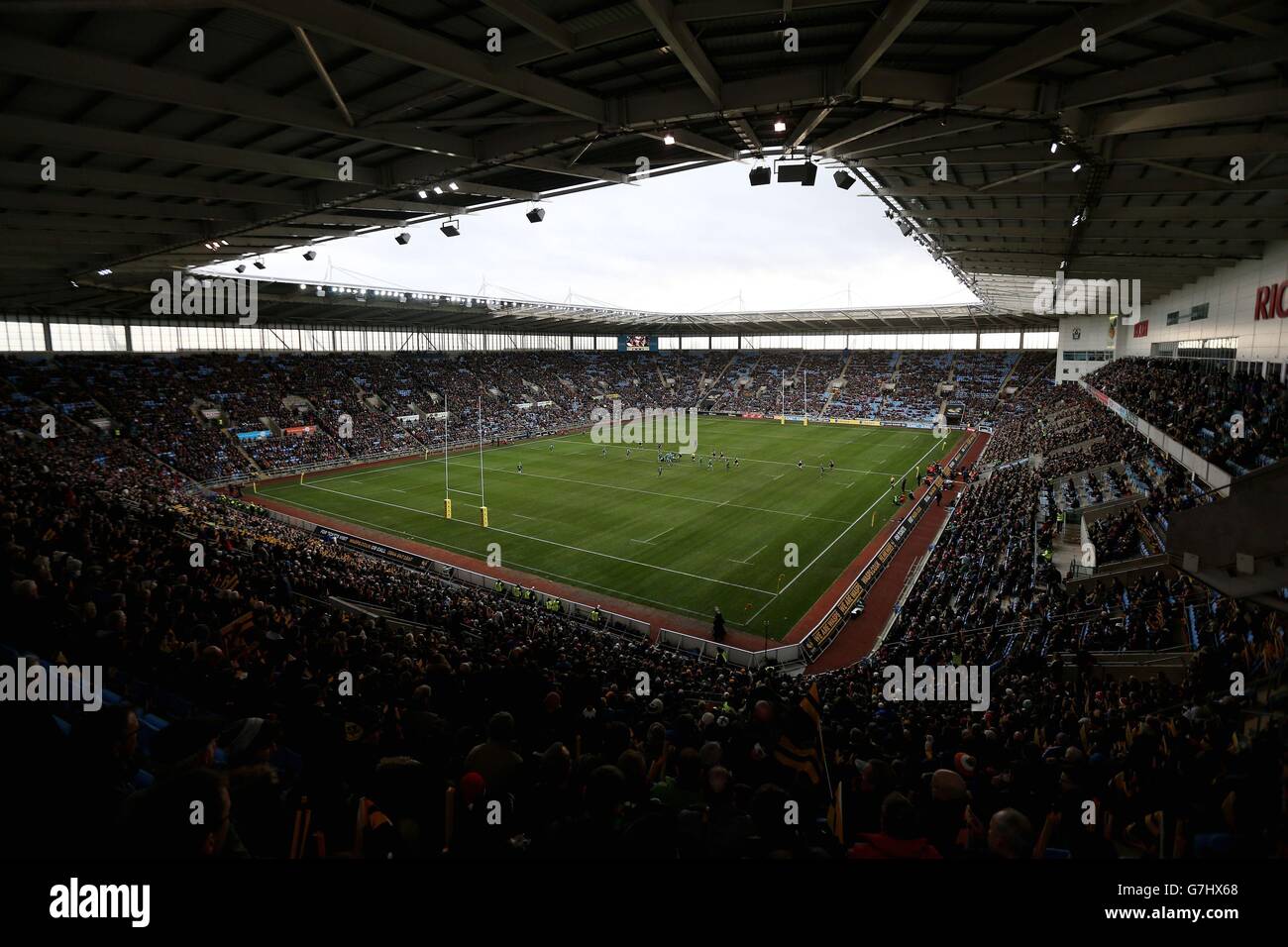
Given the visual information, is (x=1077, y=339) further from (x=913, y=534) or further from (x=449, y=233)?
(x=449, y=233)

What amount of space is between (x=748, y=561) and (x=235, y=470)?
3557 centimetres

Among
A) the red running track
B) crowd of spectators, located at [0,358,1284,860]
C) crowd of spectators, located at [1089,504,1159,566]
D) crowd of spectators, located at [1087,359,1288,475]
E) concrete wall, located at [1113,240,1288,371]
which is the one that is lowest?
the red running track

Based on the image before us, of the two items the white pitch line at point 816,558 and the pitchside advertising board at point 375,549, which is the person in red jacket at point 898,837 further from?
the pitchside advertising board at point 375,549

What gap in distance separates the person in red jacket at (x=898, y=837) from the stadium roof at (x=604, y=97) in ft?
26.1

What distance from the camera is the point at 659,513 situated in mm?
35688

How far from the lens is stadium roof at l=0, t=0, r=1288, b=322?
8.45m

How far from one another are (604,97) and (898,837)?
1179 cm

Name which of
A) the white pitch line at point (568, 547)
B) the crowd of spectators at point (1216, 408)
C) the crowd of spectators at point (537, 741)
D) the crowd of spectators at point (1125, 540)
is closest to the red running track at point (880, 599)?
the white pitch line at point (568, 547)

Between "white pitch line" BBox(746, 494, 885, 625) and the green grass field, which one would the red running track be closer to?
"white pitch line" BBox(746, 494, 885, 625)

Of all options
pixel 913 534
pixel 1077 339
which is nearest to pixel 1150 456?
pixel 913 534

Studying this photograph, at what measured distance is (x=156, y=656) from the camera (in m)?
6.95

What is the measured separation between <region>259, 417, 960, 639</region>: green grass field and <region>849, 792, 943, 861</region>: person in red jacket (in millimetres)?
18965

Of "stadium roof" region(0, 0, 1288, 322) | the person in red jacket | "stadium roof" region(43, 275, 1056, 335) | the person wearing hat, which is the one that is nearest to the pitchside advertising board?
"stadium roof" region(0, 0, 1288, 322)

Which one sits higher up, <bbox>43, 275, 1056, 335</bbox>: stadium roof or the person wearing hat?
<bbox>43, 275, 1056, 335</bbox>: stadium roof
